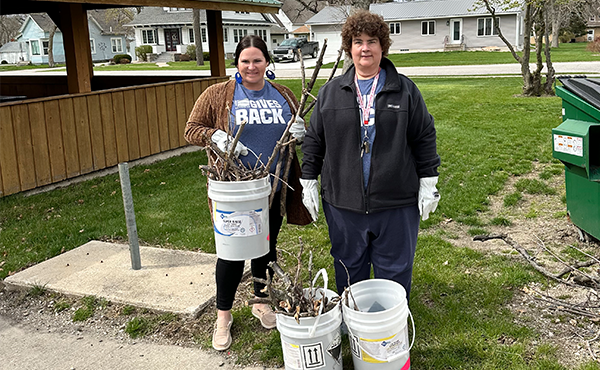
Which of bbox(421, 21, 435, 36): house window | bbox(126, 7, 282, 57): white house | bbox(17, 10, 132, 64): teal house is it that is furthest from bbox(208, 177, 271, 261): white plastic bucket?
bbox(17, 10, 132, 64): teal house

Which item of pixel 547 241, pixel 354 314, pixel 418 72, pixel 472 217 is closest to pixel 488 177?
pixel 472 217

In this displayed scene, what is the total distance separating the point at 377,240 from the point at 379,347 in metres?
0.66

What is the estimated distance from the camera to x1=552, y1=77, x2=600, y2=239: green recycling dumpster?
4465 millimetres

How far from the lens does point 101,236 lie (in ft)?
19.5

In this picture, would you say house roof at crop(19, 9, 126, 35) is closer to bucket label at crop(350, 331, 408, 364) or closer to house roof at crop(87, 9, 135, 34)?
house roof at crop(87, 9, 135, 34)

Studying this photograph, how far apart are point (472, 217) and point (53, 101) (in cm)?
535

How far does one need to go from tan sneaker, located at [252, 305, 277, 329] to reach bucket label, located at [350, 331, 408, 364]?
0.99m

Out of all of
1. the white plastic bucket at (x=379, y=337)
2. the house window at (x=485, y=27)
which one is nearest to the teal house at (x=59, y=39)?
the house window at (x=485, y=27)

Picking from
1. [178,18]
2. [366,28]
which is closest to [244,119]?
[366,28]

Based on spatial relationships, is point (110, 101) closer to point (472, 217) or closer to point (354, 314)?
point (472, 217)

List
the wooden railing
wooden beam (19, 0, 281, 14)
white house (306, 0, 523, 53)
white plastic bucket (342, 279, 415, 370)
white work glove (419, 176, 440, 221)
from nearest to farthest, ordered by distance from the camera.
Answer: white plastic bucket (342, 279, 415, 370), white work glove (419, 176, 440, 221), the wooden railing, wooden beam (19, 0, 281, 14), white house (306, 0, 523, 53)

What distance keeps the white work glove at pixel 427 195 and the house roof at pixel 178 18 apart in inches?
1869

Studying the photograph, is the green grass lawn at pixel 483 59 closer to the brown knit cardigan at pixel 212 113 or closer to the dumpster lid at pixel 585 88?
the dumpster lid at pixel 585 88

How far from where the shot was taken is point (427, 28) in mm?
46906
